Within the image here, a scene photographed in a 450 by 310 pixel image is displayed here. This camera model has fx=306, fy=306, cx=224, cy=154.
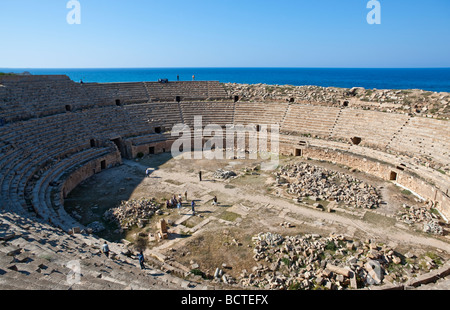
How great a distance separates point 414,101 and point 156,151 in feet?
78.2

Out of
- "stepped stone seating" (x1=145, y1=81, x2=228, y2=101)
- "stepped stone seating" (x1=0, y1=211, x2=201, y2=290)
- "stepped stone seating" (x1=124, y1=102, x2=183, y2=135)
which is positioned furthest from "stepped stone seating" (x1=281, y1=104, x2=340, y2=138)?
"stepped stone seating" (x1=0, y1=211, x2=201, y2=290)

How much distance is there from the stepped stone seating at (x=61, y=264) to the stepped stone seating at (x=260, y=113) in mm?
21654

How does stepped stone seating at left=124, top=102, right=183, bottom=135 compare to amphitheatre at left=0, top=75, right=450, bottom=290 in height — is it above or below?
above

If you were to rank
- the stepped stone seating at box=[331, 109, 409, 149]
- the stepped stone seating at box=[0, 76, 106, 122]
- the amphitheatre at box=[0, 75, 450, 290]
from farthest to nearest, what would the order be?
the stepped stone seating at box=[331, 109, 409, 149]
the stepped stone seating at box=[0, 76, 106, 122]
the amphitheatre at box=[0, 75, 450, 290]

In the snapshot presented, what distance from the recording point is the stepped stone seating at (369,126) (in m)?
25.6

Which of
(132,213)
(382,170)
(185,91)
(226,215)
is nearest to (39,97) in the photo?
(185,91)

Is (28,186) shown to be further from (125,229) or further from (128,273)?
(128,273)

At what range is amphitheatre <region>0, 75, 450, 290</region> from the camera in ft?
38.3

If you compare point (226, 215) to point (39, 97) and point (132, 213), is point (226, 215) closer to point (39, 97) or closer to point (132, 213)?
point (132, 213)

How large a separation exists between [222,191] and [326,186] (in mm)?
6995

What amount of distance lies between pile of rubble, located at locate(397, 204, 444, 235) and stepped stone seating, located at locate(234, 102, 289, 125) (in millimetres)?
16147

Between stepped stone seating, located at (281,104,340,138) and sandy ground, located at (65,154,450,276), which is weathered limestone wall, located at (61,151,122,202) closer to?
sandy ground, located at (65,154,450,276)

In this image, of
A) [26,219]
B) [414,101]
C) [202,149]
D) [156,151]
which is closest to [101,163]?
[156,151]

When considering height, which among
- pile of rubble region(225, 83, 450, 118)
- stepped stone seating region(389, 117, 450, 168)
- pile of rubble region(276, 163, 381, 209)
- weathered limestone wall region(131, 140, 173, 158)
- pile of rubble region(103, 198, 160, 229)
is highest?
pile of rubble region(225, 83, 450, 118)
